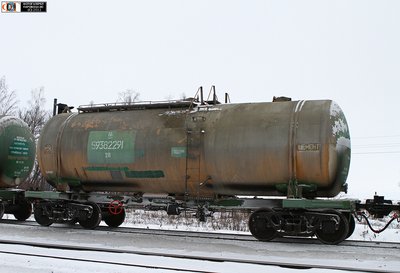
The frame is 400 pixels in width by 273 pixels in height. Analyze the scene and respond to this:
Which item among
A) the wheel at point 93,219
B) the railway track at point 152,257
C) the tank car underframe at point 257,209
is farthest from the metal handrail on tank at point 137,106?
the railway track at point 152,257

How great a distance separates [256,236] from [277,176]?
1620mm

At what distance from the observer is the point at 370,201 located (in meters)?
10.7

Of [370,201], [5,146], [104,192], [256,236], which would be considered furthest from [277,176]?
[5,146]

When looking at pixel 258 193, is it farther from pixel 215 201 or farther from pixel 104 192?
pixel 104 192

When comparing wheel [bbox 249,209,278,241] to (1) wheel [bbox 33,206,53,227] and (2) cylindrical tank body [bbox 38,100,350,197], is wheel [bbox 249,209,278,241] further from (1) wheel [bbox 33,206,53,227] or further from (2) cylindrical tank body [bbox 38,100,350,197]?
(1) wheel [bbox 33,206,53,227]

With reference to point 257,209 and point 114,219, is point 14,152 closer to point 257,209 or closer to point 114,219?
point 114,219

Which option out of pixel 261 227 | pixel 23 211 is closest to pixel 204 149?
pixel 261 227

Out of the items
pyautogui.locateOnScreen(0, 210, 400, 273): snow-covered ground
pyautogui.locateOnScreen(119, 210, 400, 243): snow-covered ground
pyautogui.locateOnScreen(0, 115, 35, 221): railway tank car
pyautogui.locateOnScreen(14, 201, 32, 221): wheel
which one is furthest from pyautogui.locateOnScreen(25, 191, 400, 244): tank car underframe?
pyautogui.locateOnScreen(14, 201, 32, 221): wheel

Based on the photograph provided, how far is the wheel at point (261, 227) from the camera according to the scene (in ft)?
35.7

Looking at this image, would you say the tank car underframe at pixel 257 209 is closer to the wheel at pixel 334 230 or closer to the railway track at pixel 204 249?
the wheel at pixel 334 230

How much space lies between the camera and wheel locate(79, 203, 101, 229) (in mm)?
13266

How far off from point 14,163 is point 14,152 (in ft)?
1.35

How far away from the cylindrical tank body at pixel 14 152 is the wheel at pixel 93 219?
427 centimetres

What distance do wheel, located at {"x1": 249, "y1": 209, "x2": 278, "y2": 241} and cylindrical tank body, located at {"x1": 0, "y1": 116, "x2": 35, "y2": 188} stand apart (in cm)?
955
